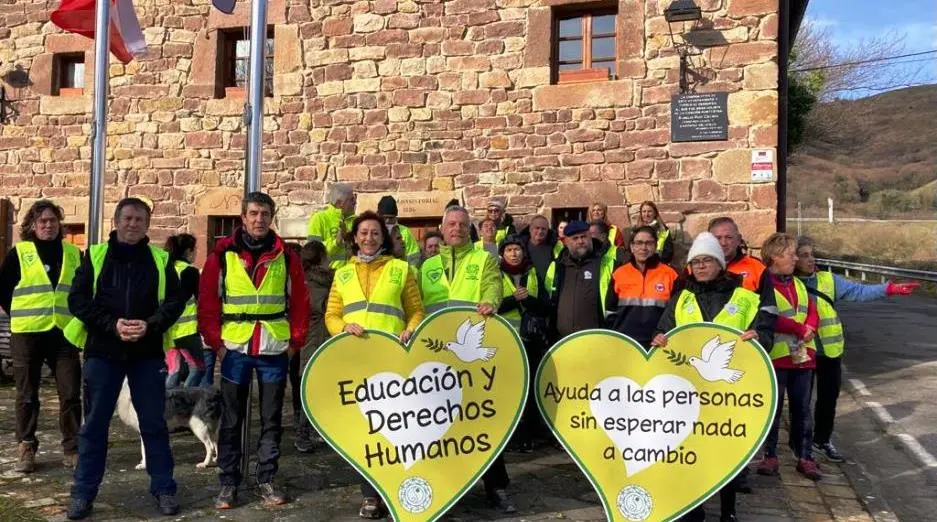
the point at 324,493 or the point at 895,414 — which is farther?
the point at 895,414

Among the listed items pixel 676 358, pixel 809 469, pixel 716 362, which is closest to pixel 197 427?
pixel 676 358

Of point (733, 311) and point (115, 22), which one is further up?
point (115, 22)

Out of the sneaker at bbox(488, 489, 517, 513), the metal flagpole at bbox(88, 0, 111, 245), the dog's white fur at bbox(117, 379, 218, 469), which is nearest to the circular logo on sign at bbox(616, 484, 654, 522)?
the sneaker at bbox(488, 489, 517, 513)

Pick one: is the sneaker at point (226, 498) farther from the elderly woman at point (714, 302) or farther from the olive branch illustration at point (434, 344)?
the elderly woman at point (714, 302)

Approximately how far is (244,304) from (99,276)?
0.72 metres

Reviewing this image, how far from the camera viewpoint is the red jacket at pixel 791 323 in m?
4.77

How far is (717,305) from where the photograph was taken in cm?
412

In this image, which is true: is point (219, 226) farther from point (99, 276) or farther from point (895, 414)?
point (895, 414)

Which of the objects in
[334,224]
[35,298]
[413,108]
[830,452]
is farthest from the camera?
[413,108]

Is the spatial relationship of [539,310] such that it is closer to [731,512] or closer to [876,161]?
[731,512]

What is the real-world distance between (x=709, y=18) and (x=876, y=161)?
219 ft

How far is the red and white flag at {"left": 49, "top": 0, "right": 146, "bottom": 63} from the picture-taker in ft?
24.0

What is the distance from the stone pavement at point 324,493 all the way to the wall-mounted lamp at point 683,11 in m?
4.62

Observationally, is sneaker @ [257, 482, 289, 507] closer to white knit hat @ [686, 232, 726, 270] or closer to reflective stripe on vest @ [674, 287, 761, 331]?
reflective stripe on vest @ [674, 287, 761, 331]
